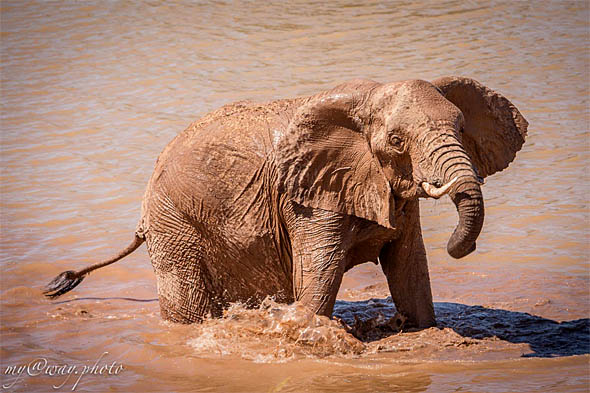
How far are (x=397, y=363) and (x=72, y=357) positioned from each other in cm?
242

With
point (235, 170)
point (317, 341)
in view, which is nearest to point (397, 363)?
point (317, 341)

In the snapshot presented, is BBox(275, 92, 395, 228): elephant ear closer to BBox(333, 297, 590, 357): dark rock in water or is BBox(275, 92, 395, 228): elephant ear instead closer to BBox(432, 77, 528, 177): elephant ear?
BBox(432, 77, 528, 177): elephant ear

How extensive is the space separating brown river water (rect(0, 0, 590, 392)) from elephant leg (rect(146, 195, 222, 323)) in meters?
0.18

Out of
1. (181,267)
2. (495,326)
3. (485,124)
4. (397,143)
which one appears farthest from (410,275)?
(181,267)

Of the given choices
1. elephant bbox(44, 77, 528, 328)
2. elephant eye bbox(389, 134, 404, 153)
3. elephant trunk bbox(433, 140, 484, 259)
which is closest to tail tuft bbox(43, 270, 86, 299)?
elephant bbox(44, 77, 528, 328)

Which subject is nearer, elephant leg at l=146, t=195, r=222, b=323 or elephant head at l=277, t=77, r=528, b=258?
elephant head at l=277, t=77, r=528, b=258

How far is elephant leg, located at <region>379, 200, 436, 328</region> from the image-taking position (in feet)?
21.6

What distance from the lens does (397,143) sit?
225 inches

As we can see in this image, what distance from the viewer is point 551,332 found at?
267 inches

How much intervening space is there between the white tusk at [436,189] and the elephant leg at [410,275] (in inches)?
41.9

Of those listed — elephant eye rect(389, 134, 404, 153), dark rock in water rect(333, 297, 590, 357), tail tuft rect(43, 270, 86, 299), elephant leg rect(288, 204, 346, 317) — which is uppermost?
elephant eye rect(389, 134, 404, 153)

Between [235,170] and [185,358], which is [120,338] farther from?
[235,170]

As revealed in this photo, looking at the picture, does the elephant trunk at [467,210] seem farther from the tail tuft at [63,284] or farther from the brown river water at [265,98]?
the tail tuft at [63,284]

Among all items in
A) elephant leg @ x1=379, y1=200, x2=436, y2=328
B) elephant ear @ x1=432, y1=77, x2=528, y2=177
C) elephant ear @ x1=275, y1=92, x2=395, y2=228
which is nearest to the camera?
elephant ear @ x1=275, y1=92, x2=395, y2=228
